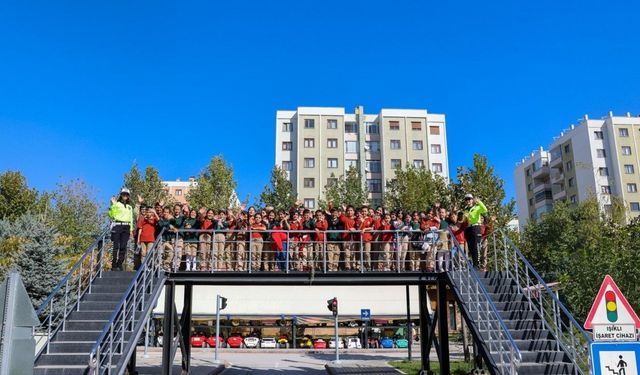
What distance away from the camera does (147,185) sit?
50.2 meters

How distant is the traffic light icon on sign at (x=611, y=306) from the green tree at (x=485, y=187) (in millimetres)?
29558

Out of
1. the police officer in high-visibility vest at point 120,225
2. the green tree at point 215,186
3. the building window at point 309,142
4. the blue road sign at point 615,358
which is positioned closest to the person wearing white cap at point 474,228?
the blue road sign at point 615,358

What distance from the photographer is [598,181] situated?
73.3 meters

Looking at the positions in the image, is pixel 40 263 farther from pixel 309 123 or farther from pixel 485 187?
pixel 309 123

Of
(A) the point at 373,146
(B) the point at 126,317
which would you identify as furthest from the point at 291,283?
(A) the point at 373,146

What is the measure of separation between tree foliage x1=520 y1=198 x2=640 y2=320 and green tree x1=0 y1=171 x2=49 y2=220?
37.2 m

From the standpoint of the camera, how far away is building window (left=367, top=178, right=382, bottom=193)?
76.4 metres

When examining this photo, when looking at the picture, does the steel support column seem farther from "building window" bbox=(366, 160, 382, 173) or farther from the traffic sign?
"building window" bbox=(366, 160, 382, 173)

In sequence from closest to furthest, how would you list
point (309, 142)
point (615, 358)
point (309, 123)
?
point (615, 358)
point (309, 142)
point (309, 123)

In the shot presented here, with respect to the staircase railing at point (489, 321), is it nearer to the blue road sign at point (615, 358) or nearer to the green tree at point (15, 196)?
the blue road sign at point (615, 358)

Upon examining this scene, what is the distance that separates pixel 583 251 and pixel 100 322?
20.6 meters

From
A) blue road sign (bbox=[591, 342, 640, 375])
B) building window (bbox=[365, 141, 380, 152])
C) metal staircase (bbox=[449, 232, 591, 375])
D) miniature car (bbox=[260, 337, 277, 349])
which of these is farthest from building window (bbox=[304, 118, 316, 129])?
blue road sign (bbox=[591, 342, 640, 375])

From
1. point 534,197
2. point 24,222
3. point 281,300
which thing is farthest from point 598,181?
A: point 24,222

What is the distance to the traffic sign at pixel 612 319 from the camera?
23.3 ft
